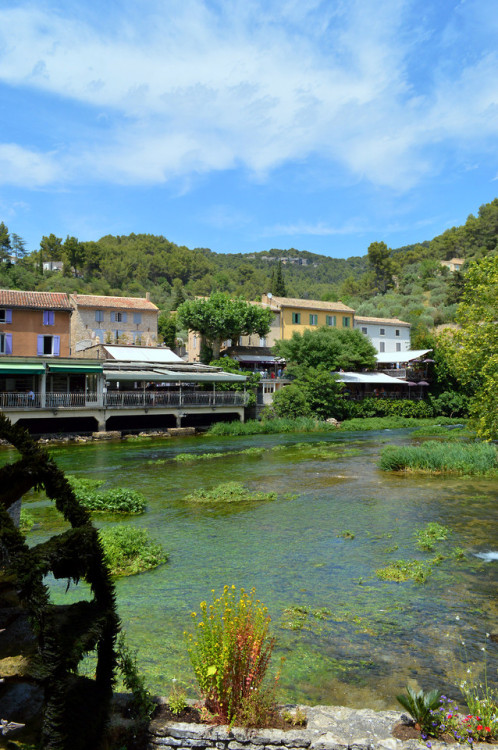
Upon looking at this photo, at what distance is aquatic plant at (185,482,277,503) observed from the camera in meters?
17.2

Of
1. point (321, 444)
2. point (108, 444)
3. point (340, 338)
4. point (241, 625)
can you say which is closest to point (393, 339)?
point (340, 338)

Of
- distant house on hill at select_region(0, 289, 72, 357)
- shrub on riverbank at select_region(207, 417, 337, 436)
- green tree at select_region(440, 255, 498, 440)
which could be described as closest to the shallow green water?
green tree at select_region(440, 255, 498, 440)

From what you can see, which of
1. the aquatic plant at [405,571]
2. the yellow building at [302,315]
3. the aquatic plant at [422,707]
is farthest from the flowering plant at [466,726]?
the yellow building at [302,315]

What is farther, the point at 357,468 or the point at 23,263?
the point at 23,263

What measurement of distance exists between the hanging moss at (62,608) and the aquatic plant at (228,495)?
40.3 feet

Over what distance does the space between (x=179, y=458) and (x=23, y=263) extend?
76284 millimetres

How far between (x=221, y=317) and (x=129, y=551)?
39601 millimetres

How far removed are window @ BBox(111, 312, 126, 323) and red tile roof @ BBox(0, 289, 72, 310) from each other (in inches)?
369

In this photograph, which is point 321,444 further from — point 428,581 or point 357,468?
point 428,581

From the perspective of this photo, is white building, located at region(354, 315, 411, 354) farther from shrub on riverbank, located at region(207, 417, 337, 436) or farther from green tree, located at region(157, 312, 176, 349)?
shrub on riverbank, located at region(207, 417, 337, 436)

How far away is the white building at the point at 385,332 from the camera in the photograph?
2621 inches

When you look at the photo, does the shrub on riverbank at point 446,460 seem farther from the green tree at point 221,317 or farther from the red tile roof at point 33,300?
the red tile roof at point 33,300

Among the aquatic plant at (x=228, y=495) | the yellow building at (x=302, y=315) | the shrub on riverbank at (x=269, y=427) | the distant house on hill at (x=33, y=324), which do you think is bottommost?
the aquatic plant at (x=228, y=495)

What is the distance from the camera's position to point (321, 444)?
31609mm
